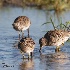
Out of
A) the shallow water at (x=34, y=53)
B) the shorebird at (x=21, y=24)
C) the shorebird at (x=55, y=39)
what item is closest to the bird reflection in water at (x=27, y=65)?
the shallow water at (x=34, y=53)

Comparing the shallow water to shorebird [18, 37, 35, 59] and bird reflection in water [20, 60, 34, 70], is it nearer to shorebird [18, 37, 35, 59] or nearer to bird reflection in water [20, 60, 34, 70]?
bird reflection in water [20, 60, 34, 70]

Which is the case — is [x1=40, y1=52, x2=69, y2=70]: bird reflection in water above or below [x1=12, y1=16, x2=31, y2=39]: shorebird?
below

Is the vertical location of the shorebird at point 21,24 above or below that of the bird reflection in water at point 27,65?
above

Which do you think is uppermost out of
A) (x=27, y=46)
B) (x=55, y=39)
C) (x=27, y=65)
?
(x=55, y=39)

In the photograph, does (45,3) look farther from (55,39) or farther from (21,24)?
(55,39)

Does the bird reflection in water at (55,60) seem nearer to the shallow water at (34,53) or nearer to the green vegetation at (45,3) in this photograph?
the shallow water at (34,53)

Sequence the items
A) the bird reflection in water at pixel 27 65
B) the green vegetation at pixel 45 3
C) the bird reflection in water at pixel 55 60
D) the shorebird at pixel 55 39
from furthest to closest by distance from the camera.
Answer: the green vegetation at pixel 45 3 < the shorebird at pixel 55 39 < the bird reflection in water at pixel 55 60 < the bird reflection in water at pixel 27 65

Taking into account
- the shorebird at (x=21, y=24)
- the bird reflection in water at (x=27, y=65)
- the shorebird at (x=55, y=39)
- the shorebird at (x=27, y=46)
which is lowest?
the bird reflection in water at (x=27, y=65)

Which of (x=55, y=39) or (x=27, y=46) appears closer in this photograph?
(x=27, y=46)

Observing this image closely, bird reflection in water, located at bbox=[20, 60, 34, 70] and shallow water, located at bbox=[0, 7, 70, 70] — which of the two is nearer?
bird reflection in water, located at bbox=[20, 60, 34, 70]

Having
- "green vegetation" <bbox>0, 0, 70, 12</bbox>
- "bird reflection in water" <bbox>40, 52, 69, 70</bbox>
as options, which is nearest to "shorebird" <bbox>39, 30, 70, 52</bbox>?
"bird reflection in water" <bbox>40, 52, 69, 70</bbox>

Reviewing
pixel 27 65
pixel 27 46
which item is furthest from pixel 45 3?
pixel 27 65

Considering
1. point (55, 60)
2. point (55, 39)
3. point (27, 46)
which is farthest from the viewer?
point (55, 39)

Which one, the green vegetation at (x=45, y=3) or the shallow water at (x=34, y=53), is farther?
the green vegetation at (x=45, y=3)
